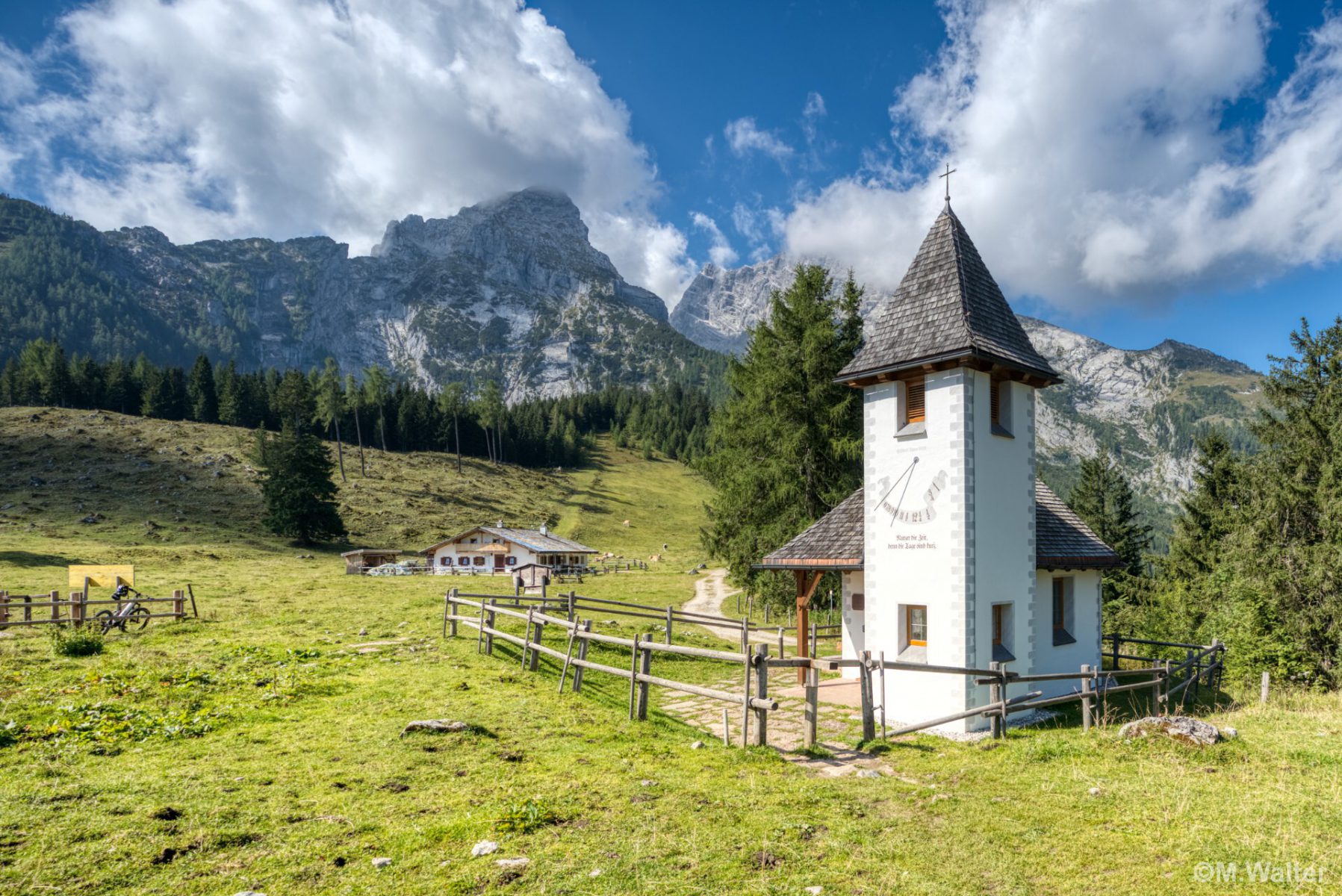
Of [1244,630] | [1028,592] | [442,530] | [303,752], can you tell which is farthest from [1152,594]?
[442,530]

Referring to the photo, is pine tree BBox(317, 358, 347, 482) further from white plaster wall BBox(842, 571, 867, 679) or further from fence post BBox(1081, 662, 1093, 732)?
fence post BBox(1081, 662, 1093, 732)

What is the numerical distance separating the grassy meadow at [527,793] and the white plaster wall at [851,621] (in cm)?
611

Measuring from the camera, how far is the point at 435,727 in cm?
1209

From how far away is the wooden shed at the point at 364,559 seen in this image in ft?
187

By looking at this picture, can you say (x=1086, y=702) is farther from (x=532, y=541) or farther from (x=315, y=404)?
(x=315, y=404)

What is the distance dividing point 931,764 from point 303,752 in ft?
35.1

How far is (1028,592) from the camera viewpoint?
1762 cm

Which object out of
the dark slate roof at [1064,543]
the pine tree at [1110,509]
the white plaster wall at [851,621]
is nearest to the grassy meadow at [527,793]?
the dark slate roof at [1064,543]

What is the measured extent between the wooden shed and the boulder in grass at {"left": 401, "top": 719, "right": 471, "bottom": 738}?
46515mm

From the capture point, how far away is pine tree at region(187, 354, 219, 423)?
111869 millimetres

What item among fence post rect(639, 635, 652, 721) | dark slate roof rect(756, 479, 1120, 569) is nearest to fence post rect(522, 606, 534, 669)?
fence post rect(639, 635, 652, 721)

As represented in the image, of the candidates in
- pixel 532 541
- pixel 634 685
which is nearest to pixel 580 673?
pixel 634 685

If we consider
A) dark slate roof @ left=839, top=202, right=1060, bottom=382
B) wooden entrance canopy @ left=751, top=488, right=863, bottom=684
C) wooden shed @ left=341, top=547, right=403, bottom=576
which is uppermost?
dark slate roof @ left=839, top=202, right=1060, bottom=382

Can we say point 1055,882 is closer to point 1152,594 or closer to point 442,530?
point 1152,594
